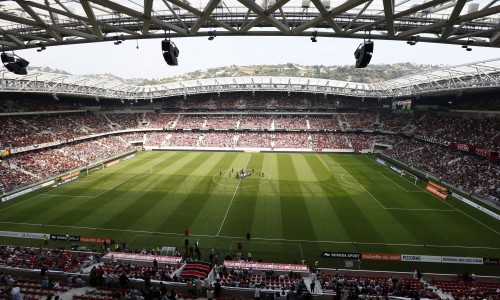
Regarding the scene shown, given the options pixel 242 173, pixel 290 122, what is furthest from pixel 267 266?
pixel 290 122

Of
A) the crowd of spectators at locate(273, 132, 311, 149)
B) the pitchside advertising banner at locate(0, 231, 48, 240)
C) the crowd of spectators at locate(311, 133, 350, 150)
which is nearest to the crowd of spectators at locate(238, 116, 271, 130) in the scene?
the crowd of spectators at locate(273, 132, 311, 149)

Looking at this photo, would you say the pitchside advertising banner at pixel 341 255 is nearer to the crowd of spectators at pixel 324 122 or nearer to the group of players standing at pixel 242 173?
the group of players standing at pixel 242 173

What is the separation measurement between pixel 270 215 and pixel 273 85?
4332cm

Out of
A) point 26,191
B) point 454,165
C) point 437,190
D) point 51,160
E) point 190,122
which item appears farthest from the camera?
point 190,122

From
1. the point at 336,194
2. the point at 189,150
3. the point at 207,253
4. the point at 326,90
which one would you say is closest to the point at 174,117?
the point at 189,150

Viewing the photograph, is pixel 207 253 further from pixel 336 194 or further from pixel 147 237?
pixel 336 194

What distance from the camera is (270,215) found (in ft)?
86.9

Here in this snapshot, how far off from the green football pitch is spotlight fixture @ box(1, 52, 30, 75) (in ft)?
42.6

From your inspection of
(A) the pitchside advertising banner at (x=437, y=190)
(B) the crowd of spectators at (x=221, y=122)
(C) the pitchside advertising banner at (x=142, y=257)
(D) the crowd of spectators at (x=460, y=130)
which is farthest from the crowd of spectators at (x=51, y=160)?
(D) the crowd of spectators at (x=460, y=130)

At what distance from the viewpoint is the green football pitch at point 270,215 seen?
21359 mm

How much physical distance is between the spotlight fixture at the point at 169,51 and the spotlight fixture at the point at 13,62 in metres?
7.22

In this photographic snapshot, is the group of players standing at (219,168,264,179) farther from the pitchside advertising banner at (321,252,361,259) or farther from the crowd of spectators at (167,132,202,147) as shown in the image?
the crowd of spectators at (167,132,202,147)

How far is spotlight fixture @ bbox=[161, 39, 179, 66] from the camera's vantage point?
12003mm

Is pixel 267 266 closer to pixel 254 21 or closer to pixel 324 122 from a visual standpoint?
pixel 254 21
